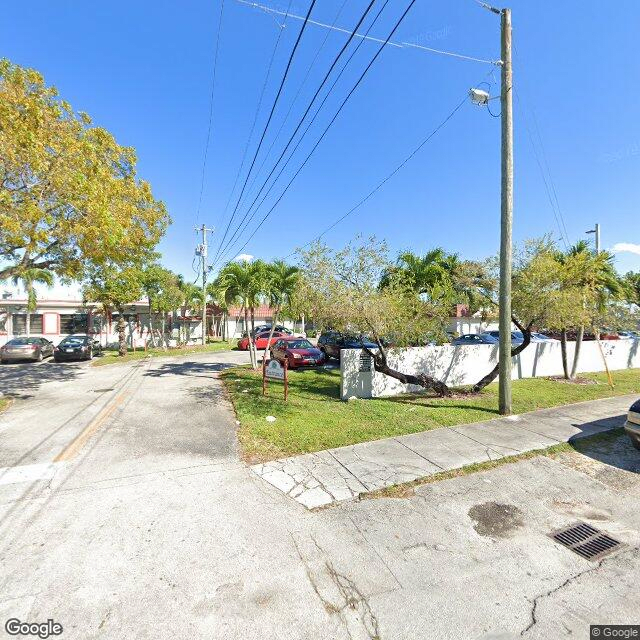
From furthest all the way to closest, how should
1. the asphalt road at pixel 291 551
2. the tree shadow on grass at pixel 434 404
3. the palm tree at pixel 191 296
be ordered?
1. the palm tree at pixel 191 296
2. the tree shadow on grass at pixel 434 404
3. the asphalt road at pixel 291 551

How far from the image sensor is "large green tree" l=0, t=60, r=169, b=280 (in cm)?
730

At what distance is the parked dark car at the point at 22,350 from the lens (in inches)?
704

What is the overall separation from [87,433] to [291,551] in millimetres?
5689

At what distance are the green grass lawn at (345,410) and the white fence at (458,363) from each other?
523 mm

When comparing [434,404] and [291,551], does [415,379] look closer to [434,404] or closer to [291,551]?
[434,404]

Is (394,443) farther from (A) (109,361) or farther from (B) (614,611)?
(A) (109,361)

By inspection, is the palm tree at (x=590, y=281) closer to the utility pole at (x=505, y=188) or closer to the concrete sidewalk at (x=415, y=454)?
the utility pole at (x=505, y=188)

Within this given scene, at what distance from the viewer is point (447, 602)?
2.94 m

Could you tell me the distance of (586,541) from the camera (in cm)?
379

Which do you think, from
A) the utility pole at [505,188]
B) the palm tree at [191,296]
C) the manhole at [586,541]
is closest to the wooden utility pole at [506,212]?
the utility pole at [505,188]

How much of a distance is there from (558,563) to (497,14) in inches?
424

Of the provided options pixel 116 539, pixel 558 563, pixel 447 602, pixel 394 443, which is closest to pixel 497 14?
pixel 394 443

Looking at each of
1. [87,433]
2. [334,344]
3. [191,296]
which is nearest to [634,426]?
[87,433]

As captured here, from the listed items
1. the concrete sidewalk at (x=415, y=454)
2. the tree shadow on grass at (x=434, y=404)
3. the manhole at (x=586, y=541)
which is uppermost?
the concrete sidewalk at (x=415, y=454)
